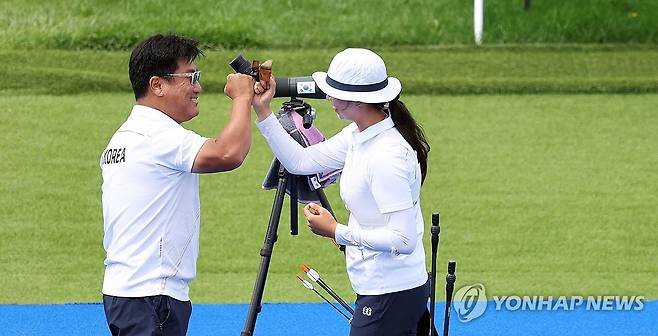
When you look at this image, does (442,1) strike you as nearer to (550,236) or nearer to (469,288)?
(550,236)

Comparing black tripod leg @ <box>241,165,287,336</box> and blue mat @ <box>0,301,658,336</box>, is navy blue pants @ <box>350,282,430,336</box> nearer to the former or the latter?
black tripod leg @ <box>241,165,287,336</box>

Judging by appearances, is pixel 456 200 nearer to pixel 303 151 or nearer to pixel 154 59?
pixel 303 151

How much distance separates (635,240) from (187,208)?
5.49 metres

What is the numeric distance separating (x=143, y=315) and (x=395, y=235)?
1.02m

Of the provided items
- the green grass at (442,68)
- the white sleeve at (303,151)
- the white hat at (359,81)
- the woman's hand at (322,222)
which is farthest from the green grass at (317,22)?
the woman's hand at (322,222)

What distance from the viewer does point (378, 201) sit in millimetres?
5211

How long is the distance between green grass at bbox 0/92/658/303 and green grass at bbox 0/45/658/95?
0.89 ft

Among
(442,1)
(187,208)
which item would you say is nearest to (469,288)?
(187,208)

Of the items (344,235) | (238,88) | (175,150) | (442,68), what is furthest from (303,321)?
(442,68)

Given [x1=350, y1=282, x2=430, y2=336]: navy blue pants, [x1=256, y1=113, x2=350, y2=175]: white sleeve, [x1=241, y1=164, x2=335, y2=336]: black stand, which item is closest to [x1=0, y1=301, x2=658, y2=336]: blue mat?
[x1=241, y1=164, x2=335, y2=336]: black stand

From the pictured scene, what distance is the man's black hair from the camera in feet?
17.1

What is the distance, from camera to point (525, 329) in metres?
7.92

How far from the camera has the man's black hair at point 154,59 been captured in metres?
5.22

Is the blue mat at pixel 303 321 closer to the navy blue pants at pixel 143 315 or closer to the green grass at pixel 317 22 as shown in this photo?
the navy blue pants at pixel 143 315
